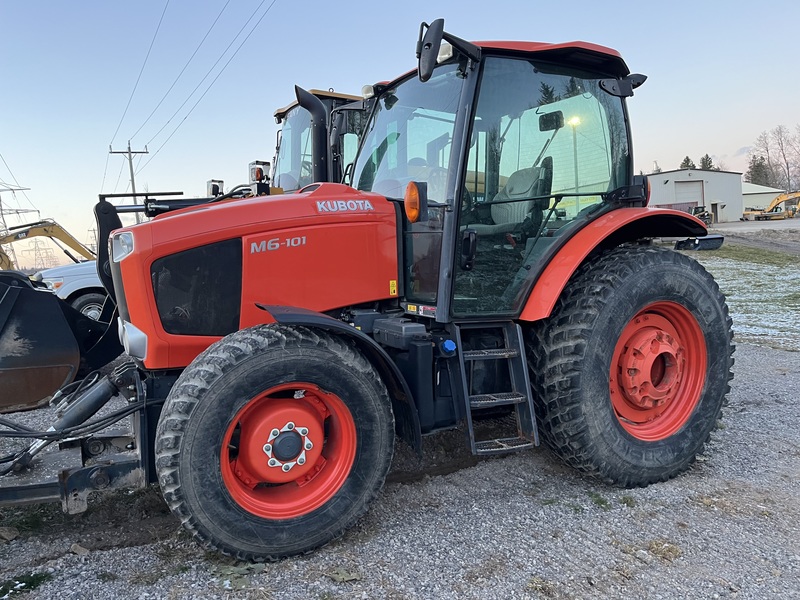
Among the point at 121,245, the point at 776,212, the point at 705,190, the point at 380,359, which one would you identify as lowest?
the point at 380,359

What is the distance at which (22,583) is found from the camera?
251 cm

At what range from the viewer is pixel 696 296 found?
12.1 feet

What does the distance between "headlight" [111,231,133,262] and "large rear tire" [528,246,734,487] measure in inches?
89.7

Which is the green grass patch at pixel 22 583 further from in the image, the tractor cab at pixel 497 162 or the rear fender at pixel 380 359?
the tractor cab at pixel 497 162

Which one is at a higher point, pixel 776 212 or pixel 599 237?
pixel 776 212

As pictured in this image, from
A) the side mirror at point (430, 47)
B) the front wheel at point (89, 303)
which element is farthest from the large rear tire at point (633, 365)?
the front wheel at point (89, 303)

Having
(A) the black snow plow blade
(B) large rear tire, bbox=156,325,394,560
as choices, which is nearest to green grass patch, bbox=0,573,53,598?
(B) large rear tire, bbox=156,325,394,560

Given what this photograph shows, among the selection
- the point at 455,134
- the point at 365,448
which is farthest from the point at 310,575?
the point at 455,134

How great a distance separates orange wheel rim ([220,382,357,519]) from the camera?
2709mm

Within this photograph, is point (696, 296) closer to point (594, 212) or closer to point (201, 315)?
point (594, 212)

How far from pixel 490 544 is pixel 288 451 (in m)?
1.09

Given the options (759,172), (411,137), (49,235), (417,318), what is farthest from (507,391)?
(759,172)

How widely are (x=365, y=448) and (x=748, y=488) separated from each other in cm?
233

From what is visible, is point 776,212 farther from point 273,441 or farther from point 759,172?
point 273,441
